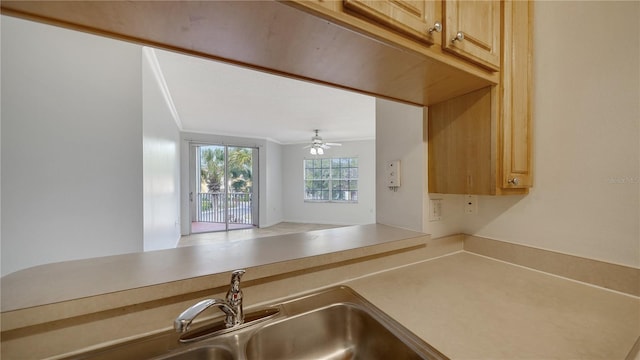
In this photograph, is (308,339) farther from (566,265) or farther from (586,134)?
(586,134)

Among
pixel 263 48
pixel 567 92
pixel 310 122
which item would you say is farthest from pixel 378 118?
pixel 310 122

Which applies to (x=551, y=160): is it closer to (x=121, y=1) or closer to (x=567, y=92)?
(x=567, y=92)

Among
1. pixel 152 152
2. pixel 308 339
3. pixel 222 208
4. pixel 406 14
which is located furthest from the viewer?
pixel 222 208

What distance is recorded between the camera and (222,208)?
5.95m

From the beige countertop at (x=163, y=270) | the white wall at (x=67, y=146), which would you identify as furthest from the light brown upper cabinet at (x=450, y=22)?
the white wall at (x=67, y=146)

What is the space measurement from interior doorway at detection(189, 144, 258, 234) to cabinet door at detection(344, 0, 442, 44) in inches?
226

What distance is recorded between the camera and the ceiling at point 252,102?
8.14ft

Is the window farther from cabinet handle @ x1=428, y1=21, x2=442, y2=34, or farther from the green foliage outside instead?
cabinet handle @ x1=428, y1=21, x2=442, y2=34

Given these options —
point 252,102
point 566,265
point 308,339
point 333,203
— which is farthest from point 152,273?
point 333,203

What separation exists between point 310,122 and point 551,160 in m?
3.86

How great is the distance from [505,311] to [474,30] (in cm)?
96

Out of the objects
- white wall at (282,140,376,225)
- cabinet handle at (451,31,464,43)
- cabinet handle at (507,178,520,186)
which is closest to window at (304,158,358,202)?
white wall at (282,140,376,225)

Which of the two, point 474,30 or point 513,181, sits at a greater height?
point 474,30

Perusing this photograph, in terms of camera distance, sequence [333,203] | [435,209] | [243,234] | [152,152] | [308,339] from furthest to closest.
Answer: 1. [333,203]
2. [243,234]
3. [152,152]
4. [435,209]
5. [308,339]
